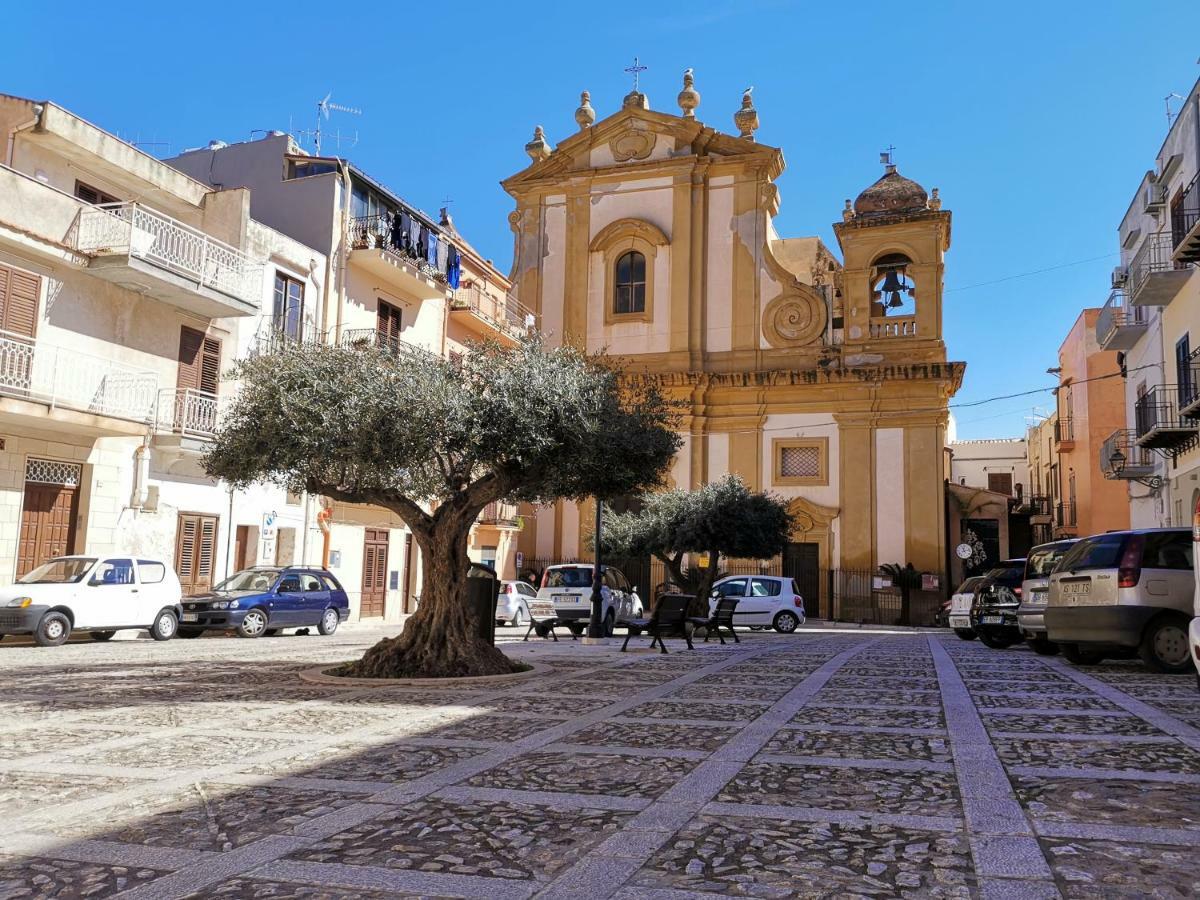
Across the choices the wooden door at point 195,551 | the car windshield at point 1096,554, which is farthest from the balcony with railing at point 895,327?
the car windshield at point 1096,554

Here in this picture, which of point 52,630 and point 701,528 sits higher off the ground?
point 701,528

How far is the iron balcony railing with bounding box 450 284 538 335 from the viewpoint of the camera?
3231cm

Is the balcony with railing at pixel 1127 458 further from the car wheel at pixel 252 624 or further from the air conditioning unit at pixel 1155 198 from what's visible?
the car wheel at pixel 252 624

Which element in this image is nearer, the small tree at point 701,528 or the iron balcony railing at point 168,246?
the iron balcony railing at point 168,246

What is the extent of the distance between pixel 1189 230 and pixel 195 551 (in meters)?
20.2

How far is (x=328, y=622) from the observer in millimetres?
22094

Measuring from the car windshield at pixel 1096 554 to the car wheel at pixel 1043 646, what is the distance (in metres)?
2.76

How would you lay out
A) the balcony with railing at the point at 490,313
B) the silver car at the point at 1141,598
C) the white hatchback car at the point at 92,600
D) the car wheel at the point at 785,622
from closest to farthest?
the silver car at the point at 1141,598 < the white hatchback car at the point at 92,600 < the car wheel at the point at 785,622 < the balcony with railing at the point at 490,313

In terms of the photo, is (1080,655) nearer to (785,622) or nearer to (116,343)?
(785,622)

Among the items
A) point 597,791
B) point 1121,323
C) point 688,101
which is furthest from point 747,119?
point 597,791

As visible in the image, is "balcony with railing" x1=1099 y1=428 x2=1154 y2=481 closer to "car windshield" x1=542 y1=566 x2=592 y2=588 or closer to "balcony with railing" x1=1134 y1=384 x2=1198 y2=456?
"balcony with railing" x1=1134 y1=384 x2=1198 y2=456

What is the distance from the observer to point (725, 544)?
28.2m

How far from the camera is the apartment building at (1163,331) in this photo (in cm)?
2184

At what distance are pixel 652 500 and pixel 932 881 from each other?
983 inches
